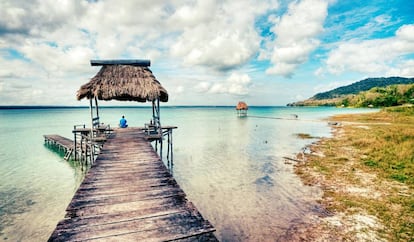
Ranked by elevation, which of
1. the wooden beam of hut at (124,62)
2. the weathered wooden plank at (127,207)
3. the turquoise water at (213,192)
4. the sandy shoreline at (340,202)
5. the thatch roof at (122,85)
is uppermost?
the wooden beam of hut at (124,62)

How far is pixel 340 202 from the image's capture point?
9.56 m

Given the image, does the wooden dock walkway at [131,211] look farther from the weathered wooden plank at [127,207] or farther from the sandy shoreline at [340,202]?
the sandy shoreline at [340,202]

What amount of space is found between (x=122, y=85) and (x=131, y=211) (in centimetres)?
1097

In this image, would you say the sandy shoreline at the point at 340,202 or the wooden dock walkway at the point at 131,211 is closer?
the wooden dock walkway at the point at 131,211

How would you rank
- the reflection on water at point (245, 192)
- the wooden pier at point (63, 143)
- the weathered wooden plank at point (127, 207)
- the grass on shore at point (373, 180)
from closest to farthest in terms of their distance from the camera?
1. the weathered wooden plank at point (127, 207)
2. the grass on shore at point (373, 180)
3. the reflection on water at point (245, 192)
4. the wooden pier at point (63, 143)

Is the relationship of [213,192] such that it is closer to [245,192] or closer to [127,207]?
[245,192]

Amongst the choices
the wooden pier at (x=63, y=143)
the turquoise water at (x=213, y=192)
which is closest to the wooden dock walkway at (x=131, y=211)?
the turquoise water at (x=213, y=192)

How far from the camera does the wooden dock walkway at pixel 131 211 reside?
374 centimetres

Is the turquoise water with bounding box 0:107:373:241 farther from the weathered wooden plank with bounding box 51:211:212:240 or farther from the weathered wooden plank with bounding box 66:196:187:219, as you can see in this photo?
the weathered wooden plank with bounding box 51:211:212:240

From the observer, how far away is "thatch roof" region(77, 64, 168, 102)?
44.4 ft

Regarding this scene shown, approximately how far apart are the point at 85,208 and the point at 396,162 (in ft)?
53.6

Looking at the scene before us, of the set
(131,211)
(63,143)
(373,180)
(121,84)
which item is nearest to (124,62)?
(121,84)

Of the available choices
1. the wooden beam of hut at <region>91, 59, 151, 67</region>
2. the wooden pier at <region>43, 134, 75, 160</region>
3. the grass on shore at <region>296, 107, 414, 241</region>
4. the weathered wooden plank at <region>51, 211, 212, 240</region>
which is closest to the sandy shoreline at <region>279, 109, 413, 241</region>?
the grass on shore at <region>296, 107, 414, 241</region>

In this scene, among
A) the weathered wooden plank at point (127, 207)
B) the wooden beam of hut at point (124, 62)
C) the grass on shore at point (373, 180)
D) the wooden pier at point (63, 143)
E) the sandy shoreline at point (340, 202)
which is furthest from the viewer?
the wooden pier at point (63, 143)
